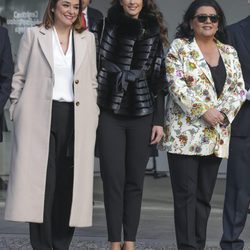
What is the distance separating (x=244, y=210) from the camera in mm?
6609

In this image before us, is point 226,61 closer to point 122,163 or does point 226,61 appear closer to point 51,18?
point 122,163

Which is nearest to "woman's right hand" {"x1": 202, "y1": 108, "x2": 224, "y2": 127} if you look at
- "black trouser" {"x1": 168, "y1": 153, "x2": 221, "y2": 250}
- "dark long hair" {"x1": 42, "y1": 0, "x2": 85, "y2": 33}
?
"black trouser" {"x1": 168, "y1": 153, "x2": 221, "y2": 250}

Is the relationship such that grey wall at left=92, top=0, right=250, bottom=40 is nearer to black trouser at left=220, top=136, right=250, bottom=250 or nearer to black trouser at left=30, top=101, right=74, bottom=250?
black trouser at left=220, top=136, right=250, bottom=250

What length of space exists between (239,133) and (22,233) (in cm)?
237

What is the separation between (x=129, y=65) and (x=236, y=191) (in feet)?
4.03

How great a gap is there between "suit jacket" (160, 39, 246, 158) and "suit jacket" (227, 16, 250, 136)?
15 centimetres

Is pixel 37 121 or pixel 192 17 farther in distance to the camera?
pixel 192 17

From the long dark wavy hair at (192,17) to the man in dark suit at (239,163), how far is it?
3.3 inches

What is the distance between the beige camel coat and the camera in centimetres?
610

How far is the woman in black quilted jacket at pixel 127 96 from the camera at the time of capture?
6.30 metres

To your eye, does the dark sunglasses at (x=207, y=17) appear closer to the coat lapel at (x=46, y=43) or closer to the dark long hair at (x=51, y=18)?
the dark long hair at (x=51, y=18)

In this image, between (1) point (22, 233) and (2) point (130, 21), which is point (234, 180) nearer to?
(2) point (130, 21)

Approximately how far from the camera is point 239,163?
6.55m

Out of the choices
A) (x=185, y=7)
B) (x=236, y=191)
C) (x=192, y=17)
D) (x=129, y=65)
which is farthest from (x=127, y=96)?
(x=185, y=7)
